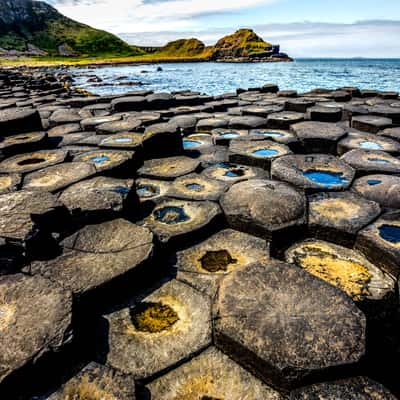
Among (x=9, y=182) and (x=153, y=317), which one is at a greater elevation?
(x=9, y=182)

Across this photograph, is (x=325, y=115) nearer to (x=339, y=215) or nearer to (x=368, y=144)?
(x=368, y=144)

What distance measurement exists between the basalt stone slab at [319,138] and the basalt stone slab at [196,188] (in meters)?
2.02

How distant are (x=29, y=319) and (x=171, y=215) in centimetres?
141

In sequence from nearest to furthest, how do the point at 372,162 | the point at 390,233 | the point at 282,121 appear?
1. the point at 390,233
2. the point at 372,162
3. the point at 282,121

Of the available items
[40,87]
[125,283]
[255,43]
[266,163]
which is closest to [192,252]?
[125,283]

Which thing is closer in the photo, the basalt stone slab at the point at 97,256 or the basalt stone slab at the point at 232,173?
the basalt stone slab at the point at 97,256

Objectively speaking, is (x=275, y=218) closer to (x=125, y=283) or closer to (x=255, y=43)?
(x=125, y=283)

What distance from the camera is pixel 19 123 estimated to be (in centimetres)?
475

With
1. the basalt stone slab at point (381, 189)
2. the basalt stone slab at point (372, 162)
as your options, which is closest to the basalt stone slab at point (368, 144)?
the basalt stone slab at point (372, 162)

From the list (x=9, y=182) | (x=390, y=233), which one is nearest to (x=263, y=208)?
(x=390, y=233)

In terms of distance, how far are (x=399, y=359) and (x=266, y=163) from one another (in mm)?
2409

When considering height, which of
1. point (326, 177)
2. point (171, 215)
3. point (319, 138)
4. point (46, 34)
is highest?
point (46, 34)

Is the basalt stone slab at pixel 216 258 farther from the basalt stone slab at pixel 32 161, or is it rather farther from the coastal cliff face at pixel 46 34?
the coastal cliff face at pixel 46 34

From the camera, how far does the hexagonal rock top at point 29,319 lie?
1.33 meters
